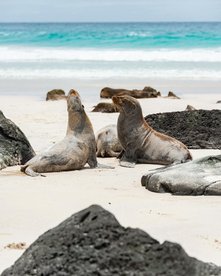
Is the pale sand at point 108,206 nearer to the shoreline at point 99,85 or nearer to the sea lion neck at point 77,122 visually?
the sea lion neck at point 77,122

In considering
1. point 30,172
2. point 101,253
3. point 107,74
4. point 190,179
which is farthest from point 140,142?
point 107,74

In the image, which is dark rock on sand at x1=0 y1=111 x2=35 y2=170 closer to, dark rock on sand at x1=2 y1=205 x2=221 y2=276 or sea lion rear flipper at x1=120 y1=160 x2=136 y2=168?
sea lion rear flipper at x1=120 y1=160 x2=136 y2=168

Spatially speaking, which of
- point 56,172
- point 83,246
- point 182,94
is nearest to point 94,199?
point 56,172

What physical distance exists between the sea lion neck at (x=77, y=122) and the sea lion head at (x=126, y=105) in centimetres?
84

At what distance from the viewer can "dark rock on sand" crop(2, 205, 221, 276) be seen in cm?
296

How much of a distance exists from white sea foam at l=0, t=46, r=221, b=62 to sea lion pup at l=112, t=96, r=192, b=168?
24638mm

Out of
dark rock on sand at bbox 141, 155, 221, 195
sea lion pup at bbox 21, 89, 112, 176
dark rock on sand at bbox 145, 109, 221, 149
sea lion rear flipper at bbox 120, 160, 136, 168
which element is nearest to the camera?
dark rock on sand at bbox 141, 155, 221, 195

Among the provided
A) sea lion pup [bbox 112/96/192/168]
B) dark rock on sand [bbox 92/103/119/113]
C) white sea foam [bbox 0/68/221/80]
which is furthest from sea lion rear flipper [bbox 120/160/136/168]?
white sea foam [bbox 0/68/221/80]

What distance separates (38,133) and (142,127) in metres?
2.71

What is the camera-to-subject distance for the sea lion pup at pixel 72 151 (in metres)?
8.36

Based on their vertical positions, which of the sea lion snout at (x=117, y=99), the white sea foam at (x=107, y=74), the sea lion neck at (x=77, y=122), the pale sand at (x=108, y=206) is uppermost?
the sea lion snout at (x=117, y=99)

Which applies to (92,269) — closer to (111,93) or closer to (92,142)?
(92,142)

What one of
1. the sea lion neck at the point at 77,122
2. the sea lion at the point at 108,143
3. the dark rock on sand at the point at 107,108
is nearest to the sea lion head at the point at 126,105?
the sea lion at the point at 108,143

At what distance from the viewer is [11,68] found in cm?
2920
